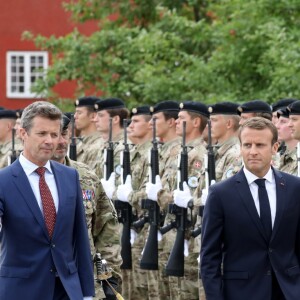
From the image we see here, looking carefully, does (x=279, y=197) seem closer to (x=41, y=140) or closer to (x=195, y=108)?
(x=41, y=140)

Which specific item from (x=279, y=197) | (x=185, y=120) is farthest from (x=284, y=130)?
(x=279, y=197)

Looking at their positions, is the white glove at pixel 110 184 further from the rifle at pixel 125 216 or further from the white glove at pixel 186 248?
the white glove at pixel 186 248

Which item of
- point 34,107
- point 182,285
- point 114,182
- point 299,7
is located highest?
point 299,7

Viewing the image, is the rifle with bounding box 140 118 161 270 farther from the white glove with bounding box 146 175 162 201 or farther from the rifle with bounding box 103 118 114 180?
the rifle with bounding box 103 118 114 180

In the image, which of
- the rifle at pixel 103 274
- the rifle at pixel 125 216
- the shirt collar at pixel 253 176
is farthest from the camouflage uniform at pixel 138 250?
the shirt collar at pixel 253 176

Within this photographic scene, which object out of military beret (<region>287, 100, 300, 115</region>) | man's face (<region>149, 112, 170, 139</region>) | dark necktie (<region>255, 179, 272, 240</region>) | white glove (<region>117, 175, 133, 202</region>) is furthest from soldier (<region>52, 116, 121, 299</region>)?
man's face (<region>149, 112, 170, 139</region>)

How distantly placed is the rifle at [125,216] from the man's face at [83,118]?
2.20 metres

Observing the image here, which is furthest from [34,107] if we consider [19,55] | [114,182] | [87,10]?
[19,55]

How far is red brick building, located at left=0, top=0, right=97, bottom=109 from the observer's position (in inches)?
1527

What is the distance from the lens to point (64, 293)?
27.1ft

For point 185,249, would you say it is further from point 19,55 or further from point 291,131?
point 19,55

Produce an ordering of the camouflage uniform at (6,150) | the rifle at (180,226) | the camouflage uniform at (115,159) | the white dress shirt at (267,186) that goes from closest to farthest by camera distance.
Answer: the white dress shirt at (267,186) → the rifle at (180,226) → the camouflage uniform at (115,159) → the camouflage uniform at (6,150)

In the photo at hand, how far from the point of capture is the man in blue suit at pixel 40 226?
8.16m

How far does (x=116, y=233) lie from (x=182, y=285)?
372 centimetres
